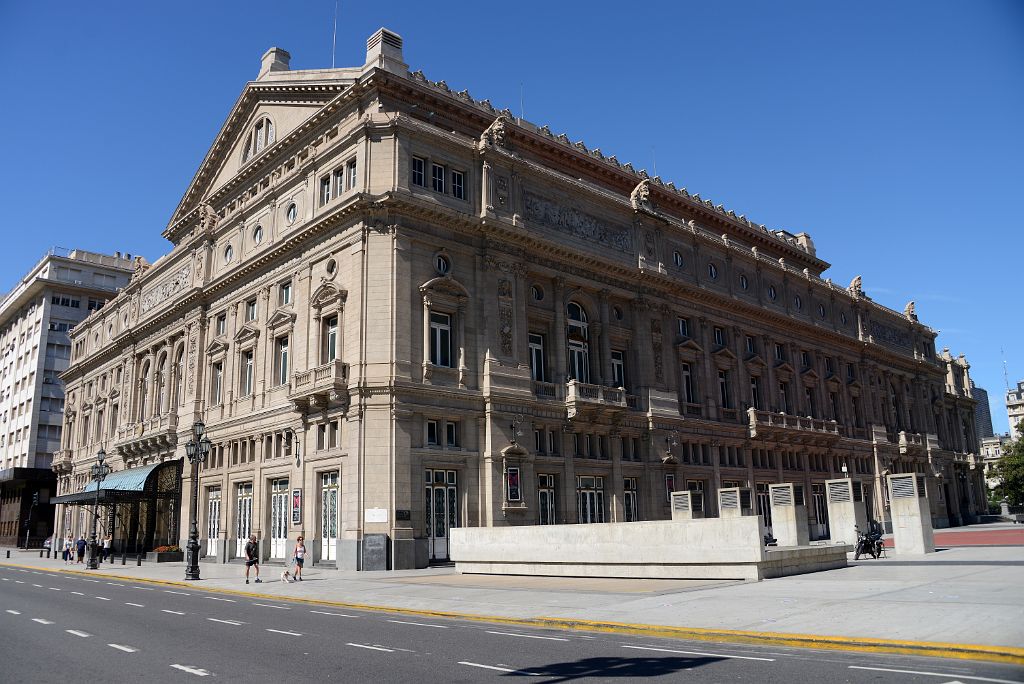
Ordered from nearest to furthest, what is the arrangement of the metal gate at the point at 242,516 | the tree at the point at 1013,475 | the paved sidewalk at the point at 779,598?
1. the paved sidewalk at the point at 779,598
2. the metal gate at the point at 242,516
3. the tree at the point at 1013,475

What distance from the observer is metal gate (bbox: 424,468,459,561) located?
36.1 m

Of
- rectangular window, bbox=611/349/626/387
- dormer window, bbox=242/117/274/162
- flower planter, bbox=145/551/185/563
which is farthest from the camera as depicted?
dormer window, bbox=242/117/274/162

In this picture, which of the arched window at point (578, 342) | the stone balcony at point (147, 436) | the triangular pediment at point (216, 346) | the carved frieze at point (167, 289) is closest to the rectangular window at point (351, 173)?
the arched window at point (578, 342)

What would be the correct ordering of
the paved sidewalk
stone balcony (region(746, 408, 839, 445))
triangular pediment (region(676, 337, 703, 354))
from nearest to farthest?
the paved sidewalk < triangular pediment (region(676, 337, 703, 354)) < stone balcony (region(746, 408, 839, 445))

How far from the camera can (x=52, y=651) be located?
13758mm

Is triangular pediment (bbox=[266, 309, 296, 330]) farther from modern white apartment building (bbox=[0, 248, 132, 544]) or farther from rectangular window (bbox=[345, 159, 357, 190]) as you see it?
modern white apartment building (bbox=[0, 248, 132, 544])

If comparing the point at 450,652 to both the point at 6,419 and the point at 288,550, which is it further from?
the point at 6,419

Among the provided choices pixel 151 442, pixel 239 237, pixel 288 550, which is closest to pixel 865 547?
pixel 288 550

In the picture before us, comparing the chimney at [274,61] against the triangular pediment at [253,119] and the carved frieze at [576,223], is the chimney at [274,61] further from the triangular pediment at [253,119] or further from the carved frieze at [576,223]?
the carved frieze at [576,223]

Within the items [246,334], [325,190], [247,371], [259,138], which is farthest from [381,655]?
[259,138]

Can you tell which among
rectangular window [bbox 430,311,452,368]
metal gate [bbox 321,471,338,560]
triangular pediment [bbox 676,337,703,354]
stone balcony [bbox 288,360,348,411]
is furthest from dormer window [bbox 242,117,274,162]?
triangular pediment [bbox 676,337,703,354]

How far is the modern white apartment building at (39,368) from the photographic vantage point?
8925 cm

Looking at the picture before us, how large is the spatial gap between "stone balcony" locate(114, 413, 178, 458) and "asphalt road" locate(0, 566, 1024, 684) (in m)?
34.2

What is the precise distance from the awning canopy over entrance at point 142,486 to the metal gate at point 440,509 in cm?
2337
